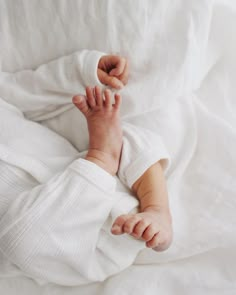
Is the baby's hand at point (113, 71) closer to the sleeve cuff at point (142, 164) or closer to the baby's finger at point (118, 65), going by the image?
the baby's finger at point (118, 65)

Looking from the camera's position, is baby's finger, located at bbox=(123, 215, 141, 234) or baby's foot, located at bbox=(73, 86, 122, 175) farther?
baby's foot, located at bbox=(73, 86, 122, 175)

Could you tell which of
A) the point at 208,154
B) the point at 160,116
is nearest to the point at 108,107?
the point at 160,116

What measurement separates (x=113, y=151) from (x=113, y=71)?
0.19 m

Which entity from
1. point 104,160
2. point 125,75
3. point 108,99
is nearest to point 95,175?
point 104,160

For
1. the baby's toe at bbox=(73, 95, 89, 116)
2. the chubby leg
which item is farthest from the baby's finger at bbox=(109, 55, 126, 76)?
the chubby leg

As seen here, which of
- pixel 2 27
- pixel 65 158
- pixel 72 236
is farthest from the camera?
pixel 2 27

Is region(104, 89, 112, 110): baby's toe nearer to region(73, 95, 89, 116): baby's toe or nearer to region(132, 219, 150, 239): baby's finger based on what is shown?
region(73, 95, 89, 116): baby's toe

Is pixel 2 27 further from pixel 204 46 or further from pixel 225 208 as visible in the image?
pixel 225 208

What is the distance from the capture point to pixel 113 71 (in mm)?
882

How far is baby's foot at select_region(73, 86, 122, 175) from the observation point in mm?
821

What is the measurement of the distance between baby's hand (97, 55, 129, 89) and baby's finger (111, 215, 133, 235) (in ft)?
1.04

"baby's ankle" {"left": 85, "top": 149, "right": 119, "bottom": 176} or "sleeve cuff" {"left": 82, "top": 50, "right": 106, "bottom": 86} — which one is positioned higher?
"sleeve cuff" {"left": 82, "top": 50, "right": 106, "bottom": 86}

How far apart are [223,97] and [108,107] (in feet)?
1.04

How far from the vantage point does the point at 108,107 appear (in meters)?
0.83
